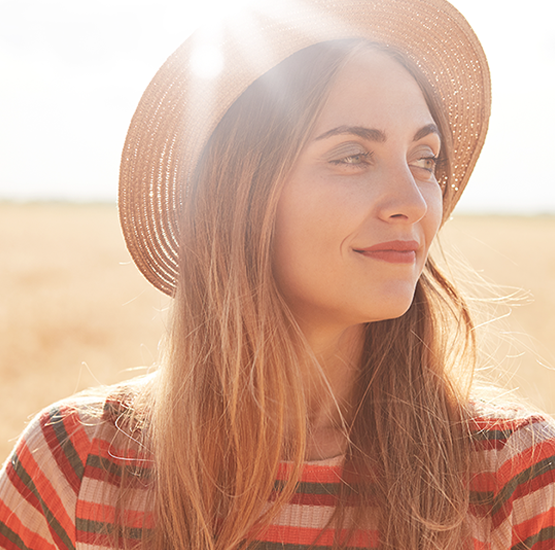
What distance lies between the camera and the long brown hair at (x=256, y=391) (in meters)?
1.60

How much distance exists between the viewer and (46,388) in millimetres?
9531

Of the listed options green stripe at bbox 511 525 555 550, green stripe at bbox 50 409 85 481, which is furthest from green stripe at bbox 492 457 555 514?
green stripe at bbox 50 409 85 481

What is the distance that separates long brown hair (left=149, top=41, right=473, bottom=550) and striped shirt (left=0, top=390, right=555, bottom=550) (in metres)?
0.05

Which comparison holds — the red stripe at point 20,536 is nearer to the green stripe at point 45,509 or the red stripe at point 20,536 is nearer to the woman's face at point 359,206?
the green stripe at point 45,509

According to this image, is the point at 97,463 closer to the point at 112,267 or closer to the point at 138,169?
the point at 138,169

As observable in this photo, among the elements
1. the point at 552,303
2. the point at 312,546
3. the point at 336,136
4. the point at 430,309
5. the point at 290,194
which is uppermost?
the point at 336,136

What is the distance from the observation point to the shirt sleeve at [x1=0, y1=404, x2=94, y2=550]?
1.65m

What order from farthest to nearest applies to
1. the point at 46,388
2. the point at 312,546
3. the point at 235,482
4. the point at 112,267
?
the point at 112,267 → the point at 46,388 → the point at 235,482 → the point at 312,546

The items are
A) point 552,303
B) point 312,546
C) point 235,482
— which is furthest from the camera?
point 552,303

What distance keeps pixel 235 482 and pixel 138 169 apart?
1.01 metres

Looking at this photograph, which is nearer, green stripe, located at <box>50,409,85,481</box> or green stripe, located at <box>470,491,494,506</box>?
green stripe, located at <box>470,491,494,506</box>

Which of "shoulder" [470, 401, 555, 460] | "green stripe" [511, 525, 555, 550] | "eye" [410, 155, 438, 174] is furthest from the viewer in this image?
"eye" [410, 155, 438, 174]

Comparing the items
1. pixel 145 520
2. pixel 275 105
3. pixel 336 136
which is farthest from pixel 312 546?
pixel 275 105

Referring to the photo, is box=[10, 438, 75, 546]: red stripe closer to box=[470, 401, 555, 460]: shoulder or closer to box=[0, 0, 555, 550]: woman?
box=[0, 0, 555, 550]: woman
